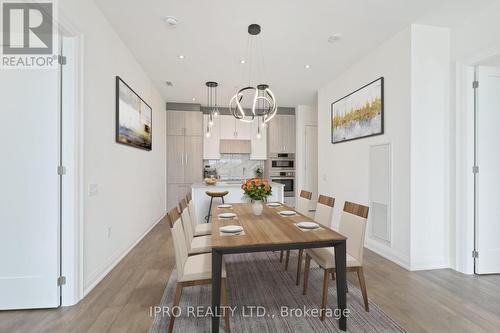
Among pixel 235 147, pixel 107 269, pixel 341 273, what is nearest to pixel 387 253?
pixel 341 273

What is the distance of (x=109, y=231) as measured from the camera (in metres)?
2.76

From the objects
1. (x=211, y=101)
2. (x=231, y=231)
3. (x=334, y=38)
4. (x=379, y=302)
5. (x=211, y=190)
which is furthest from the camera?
(x=211, y=101)

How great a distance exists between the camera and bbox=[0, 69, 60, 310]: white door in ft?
6.51

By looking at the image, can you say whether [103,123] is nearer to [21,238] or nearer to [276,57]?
[21,238]

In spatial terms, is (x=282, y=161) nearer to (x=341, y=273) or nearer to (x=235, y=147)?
(x=235, y=147)

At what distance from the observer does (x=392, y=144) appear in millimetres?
3102

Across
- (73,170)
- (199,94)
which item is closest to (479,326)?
(73,170)

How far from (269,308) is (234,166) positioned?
488 cm

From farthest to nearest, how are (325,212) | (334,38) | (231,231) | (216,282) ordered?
(334,38)
(325,212)
(231,231)
(216,282)

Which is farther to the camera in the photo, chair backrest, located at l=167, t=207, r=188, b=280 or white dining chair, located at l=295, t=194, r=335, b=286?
white dining chair, located at l=295, t=194, r=335, b=286

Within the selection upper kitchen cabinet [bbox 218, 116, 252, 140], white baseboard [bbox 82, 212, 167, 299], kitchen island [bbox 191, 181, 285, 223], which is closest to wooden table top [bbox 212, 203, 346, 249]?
white baseboard [bbox 82, 212, 167, 299]

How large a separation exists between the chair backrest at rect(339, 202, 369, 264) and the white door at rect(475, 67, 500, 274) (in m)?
1.74

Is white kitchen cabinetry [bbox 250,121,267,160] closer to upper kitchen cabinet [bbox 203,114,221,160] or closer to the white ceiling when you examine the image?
upper kitchen cabinet [bbox 203,114,221,160]
